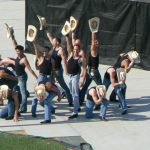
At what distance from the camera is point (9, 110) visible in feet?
49.0

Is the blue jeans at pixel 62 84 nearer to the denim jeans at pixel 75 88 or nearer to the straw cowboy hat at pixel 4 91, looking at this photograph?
the denim jeans at pixel 75 88

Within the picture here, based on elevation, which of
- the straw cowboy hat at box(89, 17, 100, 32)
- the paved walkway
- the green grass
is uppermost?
the straw cowboy hat at box(89, 17, 100, 32)

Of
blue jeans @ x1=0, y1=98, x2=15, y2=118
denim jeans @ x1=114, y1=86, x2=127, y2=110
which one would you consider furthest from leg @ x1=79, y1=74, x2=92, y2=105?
blue jeans @ x1=0, y1=98, x2=15, y2=118

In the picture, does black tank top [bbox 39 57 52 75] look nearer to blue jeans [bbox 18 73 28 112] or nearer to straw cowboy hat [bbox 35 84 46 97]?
blue jeans [bbox 18 73 28 112]

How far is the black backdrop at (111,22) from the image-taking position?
784 inches

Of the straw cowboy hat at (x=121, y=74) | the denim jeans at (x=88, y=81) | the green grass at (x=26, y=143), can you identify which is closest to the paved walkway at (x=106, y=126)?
the green grass at (x=26, y=143)

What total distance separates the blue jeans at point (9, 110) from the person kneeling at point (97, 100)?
5.70 ft

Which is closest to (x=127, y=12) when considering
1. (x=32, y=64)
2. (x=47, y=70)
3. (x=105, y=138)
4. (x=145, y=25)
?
(x=145, y=25)

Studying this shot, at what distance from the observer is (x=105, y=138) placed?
45.9 ft

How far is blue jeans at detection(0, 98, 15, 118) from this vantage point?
14.9 metres

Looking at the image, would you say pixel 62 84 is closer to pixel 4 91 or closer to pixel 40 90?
pixel 40 90

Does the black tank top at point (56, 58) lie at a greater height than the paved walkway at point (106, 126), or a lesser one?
greater

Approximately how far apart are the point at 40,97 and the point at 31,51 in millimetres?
7581

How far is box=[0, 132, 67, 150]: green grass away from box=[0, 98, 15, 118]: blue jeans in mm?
1078
